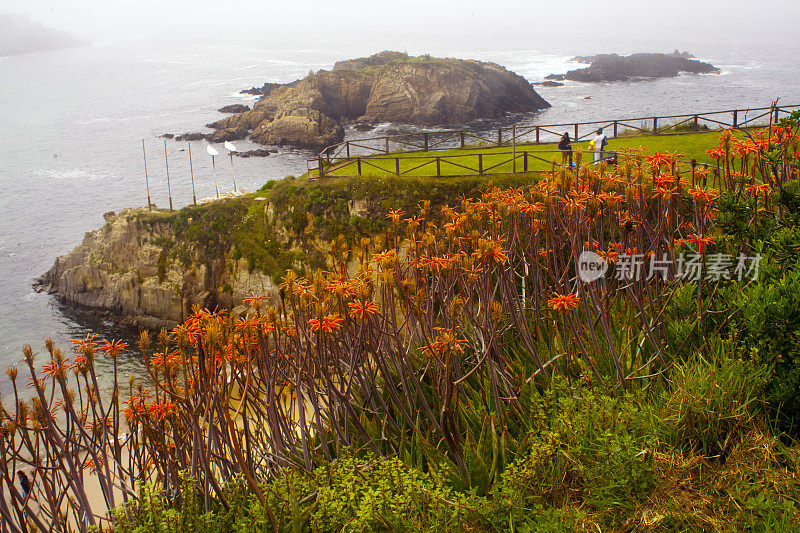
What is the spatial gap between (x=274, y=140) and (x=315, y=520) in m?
51.7

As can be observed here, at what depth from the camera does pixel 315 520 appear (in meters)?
4.37

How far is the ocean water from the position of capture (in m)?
33.8

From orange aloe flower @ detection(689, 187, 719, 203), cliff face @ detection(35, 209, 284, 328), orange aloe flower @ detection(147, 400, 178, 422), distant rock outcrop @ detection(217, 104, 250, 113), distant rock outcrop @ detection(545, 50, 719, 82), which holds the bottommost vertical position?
cliff face @ detection(35, 209, 284, 328)

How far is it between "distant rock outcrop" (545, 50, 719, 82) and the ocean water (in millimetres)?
3750

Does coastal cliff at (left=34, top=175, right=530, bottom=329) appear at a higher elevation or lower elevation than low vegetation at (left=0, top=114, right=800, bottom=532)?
lower

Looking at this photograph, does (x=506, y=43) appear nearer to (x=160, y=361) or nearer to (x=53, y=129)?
(x=53, y=129)

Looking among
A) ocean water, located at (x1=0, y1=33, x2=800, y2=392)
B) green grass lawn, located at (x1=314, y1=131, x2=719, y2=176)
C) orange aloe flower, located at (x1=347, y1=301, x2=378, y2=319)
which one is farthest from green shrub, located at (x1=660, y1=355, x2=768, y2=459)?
ocean water, located at (x1=0, y1=33, x2=800, y2=392)

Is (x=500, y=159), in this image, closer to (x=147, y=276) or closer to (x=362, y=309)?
→ (x=147, y=276)

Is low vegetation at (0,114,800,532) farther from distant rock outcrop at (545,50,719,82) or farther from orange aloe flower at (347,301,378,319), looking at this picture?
distant rock outcrop at (545,50,719,82)

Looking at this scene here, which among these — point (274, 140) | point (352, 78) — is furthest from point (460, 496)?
point (352, 78)

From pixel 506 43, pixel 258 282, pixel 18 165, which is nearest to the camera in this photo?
pixel 258 282

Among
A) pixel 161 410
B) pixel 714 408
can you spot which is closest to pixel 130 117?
pixel 161 410

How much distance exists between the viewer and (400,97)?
201 feet

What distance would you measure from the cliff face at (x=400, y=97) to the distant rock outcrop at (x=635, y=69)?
67.4ft
